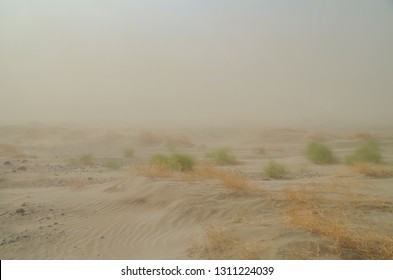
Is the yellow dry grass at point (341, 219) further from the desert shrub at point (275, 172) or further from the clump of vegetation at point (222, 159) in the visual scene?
the clump of vegetation at point (222, 159)

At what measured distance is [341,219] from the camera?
20.3 feet

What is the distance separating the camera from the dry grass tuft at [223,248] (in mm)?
5168

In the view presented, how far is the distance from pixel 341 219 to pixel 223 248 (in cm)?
196

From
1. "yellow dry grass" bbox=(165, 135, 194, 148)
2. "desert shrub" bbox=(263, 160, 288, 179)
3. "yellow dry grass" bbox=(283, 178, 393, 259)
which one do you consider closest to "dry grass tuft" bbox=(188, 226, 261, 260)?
"yellow dry grass" bbox=(283, 178, 393, 259)

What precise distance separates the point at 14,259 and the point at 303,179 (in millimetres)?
7069

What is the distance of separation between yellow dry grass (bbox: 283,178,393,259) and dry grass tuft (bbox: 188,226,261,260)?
2.71ft

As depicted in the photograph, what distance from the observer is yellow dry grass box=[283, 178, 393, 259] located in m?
5.06

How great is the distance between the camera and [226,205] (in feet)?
24.2

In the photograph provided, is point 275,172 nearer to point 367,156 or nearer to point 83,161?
point 367,156

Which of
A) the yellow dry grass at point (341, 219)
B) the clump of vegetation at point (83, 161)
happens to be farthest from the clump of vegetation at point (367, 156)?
the clump of vegetation at point (83, 161)

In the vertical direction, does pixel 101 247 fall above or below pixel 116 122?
below

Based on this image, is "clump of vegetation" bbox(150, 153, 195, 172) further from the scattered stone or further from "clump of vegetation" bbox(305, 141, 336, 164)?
"clump of vegetation" bbox(305, 141, 336, 164)

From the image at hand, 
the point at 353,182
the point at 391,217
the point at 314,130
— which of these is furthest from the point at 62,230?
the point at 314,130
